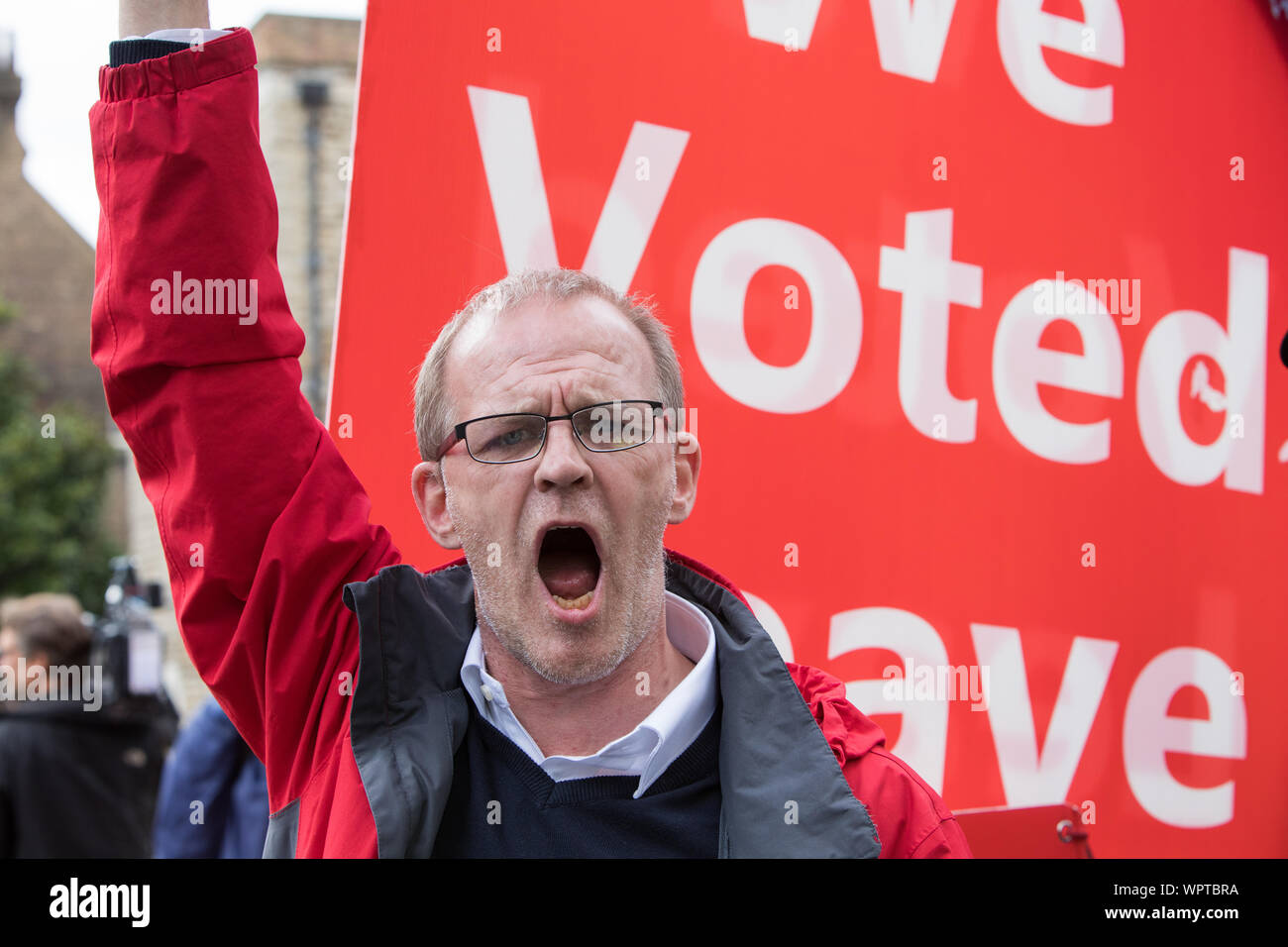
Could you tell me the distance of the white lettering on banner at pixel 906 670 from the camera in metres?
2.27

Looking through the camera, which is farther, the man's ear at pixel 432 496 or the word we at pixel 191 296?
the man's ear at pixel 432 496

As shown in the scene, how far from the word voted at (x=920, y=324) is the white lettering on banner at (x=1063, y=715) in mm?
Answer: 377

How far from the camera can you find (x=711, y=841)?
163cm

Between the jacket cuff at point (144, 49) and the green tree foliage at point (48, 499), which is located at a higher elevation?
the jacket cuff at point (144, 49)

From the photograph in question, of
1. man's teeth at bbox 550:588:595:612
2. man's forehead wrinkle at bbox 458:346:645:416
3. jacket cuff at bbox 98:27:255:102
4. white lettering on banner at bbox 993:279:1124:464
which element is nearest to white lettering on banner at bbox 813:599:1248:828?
white lettering on banner at bbox 993:279:1124:464

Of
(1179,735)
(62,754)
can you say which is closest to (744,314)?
(1179,735)

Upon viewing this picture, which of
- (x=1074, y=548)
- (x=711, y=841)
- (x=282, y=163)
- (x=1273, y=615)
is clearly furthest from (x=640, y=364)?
(x=282, y=163)

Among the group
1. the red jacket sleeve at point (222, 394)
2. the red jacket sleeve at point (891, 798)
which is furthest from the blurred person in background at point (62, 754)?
the red jacket sleeve at point (891, 798)

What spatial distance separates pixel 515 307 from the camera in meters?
1.85

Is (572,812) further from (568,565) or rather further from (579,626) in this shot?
(568,565)

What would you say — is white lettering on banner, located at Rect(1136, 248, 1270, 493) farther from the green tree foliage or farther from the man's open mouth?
the green tree foliage

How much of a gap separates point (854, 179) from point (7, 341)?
20.3 meters

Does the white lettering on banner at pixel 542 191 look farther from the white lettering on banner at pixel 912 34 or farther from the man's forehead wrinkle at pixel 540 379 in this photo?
the white lettering on banner at pixel 912 34

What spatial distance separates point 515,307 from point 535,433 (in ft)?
0.68
